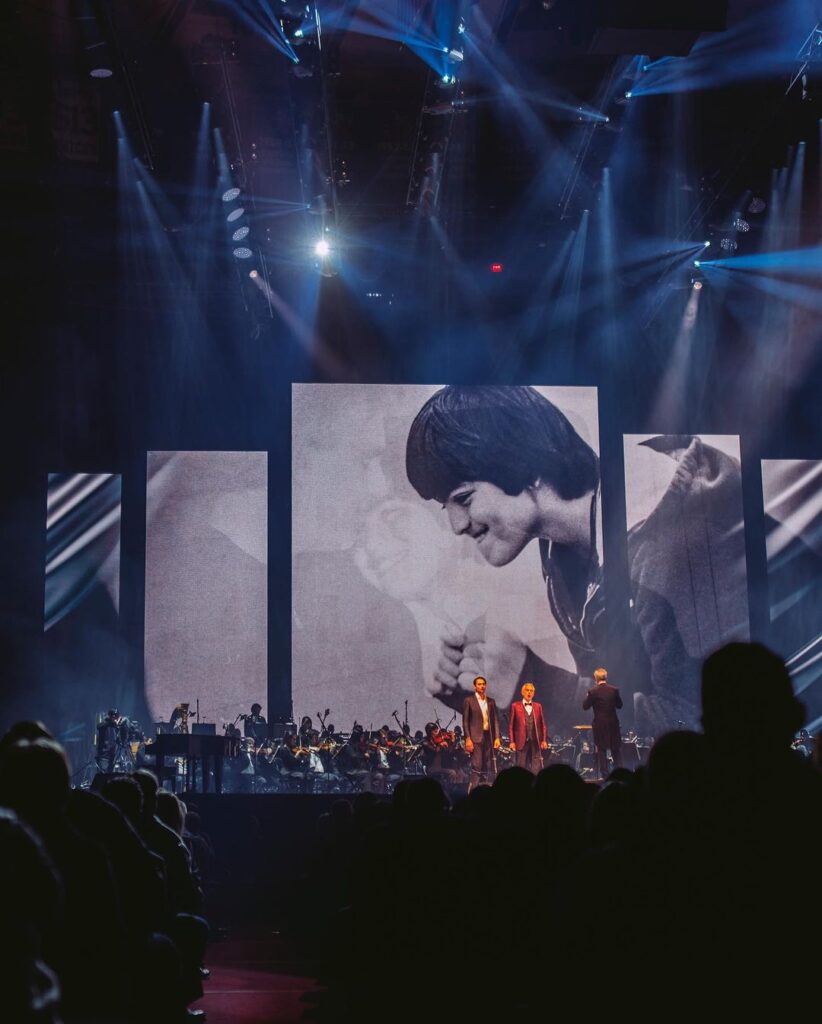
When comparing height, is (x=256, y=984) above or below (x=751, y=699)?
below

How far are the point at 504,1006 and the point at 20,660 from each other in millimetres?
11810

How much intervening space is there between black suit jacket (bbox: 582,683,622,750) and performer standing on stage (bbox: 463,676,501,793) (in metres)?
1.05

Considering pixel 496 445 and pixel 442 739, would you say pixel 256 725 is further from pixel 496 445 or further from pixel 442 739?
pixel 496 445

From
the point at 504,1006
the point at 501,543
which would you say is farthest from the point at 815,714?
the point at 504,1006

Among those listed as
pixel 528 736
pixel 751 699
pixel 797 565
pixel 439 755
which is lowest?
pixel 751 699

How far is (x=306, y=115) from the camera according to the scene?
1077 cm

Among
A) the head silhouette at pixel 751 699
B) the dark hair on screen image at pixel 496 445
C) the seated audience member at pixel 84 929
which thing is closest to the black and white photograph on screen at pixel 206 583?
the dark hair on screen image at pixel 496 445

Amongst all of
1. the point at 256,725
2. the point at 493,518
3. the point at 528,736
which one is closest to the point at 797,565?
the point at 493,518

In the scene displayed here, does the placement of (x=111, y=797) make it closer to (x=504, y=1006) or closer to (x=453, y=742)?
(x=504, y=1006)

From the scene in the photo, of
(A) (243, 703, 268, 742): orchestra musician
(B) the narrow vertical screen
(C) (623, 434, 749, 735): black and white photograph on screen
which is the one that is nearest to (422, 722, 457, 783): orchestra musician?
(A) (243, 703, 268, 742): orchestra musician

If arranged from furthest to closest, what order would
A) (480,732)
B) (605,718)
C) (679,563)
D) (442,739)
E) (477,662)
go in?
(679,563) → (477,662) → (442,739) → (480,732) → (605,718)

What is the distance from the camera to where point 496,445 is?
14.7m

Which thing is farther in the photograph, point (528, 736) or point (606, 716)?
point (528, 736)

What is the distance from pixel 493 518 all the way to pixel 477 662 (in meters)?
1.87
